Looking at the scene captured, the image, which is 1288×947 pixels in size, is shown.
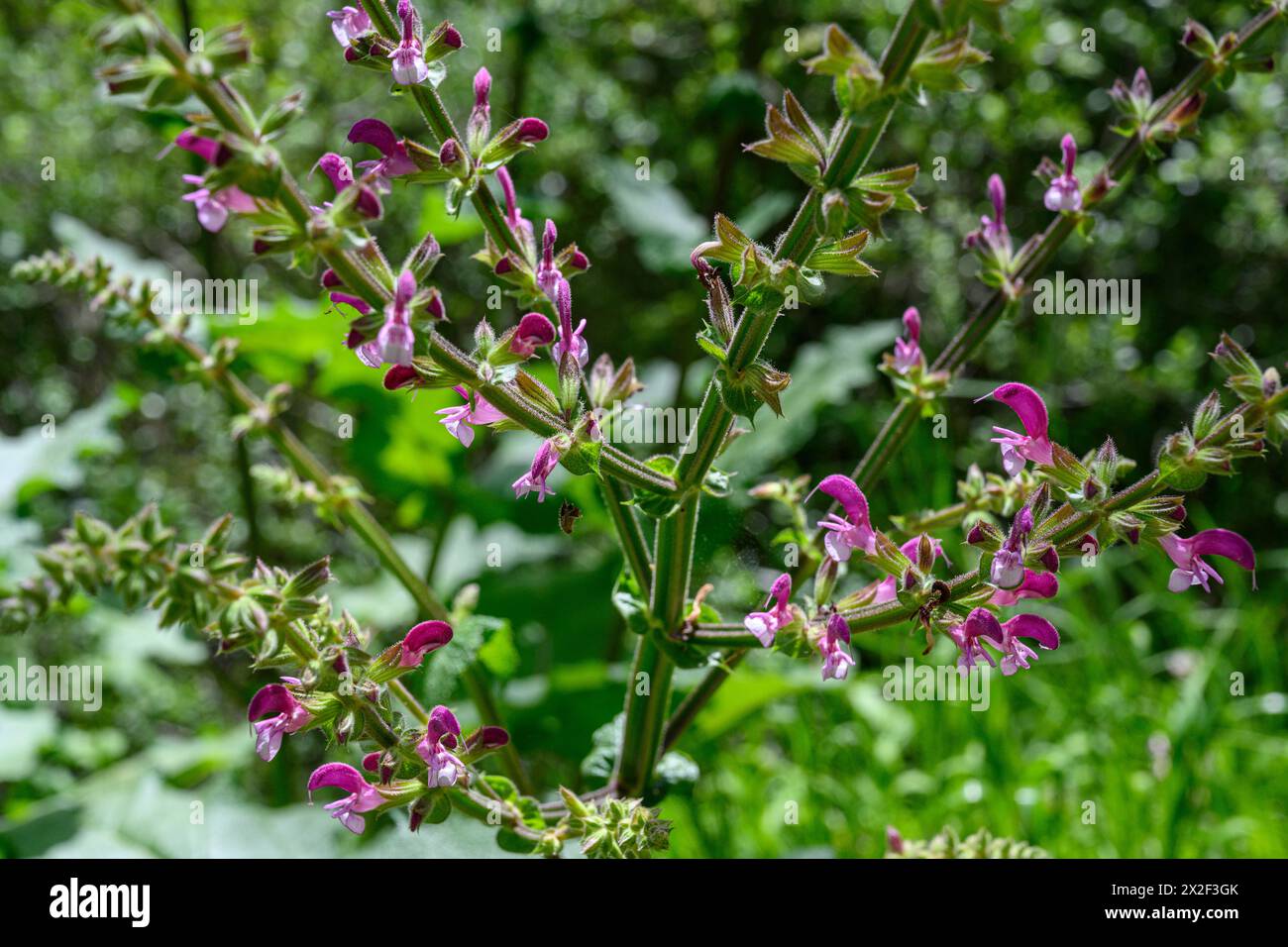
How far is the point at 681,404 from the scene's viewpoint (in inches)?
80.3

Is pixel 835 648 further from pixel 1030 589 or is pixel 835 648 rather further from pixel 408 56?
pixel 408 56

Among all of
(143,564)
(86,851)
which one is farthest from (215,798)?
(143,564)

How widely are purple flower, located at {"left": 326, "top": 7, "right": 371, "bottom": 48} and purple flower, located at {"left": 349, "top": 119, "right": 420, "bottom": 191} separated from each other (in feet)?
0.17

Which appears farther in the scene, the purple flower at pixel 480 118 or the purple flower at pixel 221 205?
the purple flower at pixel 480 118

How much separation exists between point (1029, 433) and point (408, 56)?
0.49m

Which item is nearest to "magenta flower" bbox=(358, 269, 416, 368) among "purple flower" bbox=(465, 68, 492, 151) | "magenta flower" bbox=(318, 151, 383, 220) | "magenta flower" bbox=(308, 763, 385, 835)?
"magenta flower" bbox=(318, 151, 383, 220)

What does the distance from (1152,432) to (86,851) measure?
3.94 m

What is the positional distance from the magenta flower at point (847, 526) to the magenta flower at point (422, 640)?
0.27 meters

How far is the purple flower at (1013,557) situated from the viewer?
604mm

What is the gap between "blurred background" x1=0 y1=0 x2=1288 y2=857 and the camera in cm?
170

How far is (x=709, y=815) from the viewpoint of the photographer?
259 cm
